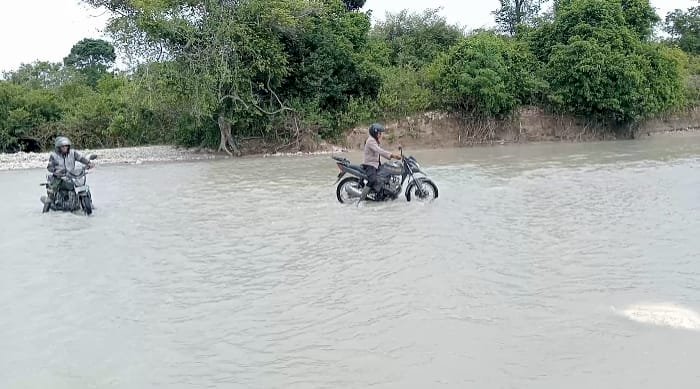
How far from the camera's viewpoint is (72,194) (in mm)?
10961

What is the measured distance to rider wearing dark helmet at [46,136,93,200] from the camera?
10.7 meters

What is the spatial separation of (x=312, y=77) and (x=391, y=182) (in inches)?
537

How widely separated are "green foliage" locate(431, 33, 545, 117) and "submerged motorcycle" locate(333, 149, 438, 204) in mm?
14501

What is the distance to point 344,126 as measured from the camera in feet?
80.4

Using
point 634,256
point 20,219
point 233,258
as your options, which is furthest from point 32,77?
point 634,256

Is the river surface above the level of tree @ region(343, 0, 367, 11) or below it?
below

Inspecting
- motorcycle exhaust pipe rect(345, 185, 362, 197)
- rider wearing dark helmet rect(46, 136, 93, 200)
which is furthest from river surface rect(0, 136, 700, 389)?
rider wearing dark helmet rect(46, 136, 93, 200)

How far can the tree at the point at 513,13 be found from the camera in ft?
Answer: 111

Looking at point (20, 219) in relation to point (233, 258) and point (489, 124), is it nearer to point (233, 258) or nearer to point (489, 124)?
point (233, 258)

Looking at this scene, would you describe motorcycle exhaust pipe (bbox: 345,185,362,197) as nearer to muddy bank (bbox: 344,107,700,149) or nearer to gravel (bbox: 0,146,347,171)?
gravel (bbox: 0,146,347,171)

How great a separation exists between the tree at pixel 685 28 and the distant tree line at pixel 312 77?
27.8 feet

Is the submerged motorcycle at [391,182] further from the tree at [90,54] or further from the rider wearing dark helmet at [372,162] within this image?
the tree at [90,54]

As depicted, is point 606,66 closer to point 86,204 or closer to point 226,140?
point 226,140

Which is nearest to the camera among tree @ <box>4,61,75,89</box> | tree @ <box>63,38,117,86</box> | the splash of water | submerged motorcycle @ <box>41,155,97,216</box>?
the splash of water
